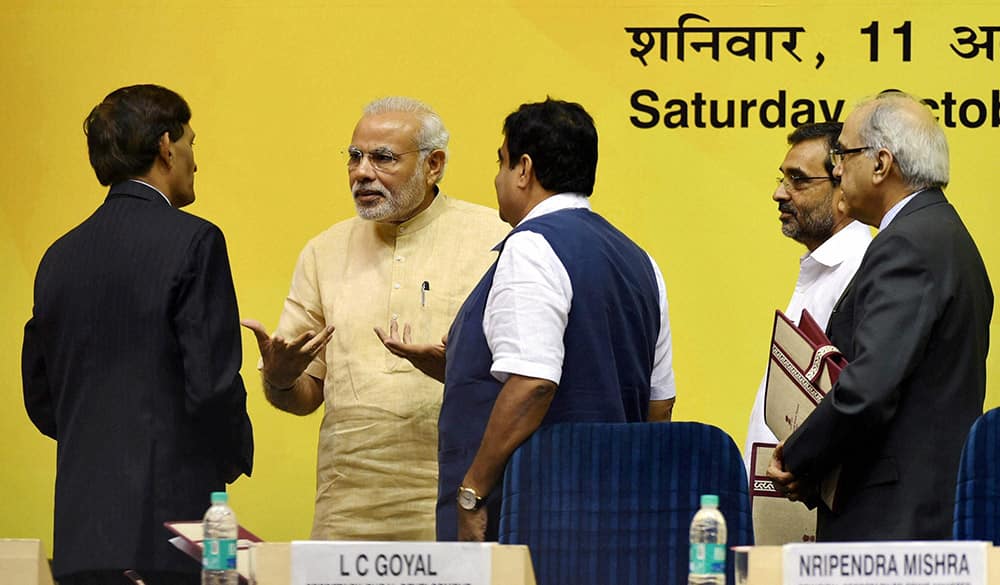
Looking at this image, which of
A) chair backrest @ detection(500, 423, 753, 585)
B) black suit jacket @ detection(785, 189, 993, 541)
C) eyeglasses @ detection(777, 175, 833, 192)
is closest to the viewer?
chair backrest @ detection(500, 423, 753, 585)

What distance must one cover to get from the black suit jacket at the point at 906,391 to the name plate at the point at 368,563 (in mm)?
1230

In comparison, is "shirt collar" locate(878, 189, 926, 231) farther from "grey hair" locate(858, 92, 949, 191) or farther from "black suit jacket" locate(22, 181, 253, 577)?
"black suit jacket" locate(22, 181, 253, 577)

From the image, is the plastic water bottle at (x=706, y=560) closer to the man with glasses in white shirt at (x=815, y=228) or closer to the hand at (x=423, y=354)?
the hand at (x=423, y=354)

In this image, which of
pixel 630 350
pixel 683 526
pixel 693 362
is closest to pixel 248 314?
pixel 693 362

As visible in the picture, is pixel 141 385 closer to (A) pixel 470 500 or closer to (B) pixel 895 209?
(A) pixel 470 500

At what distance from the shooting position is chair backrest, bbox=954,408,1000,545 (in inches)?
112

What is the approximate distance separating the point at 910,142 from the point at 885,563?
1.42 m

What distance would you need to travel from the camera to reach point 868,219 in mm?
3459

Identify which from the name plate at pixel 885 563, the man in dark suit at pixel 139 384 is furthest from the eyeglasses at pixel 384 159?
the name plate at pixel 885 563

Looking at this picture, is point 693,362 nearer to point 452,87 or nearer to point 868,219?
point 452,87

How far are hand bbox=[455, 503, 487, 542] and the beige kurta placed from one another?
92cm

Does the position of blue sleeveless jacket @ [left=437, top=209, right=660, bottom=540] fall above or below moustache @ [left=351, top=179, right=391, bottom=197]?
below

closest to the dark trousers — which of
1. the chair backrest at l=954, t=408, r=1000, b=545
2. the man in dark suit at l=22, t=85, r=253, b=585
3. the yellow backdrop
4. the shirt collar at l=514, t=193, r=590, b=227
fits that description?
the man in dark suit at l=22, t=85, r=253, b=585

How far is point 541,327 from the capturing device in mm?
3232
